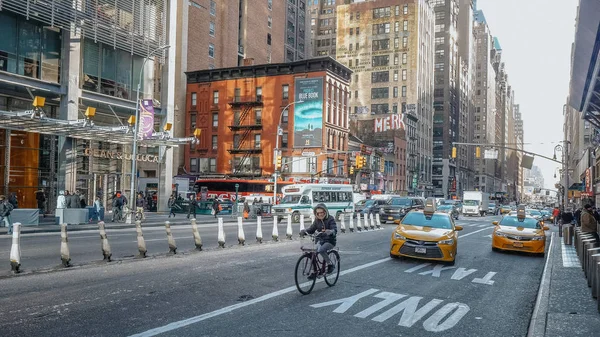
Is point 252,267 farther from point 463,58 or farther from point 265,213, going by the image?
point 463,58

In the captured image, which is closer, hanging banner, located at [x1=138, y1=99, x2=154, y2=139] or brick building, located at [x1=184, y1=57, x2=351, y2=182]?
hanging banner, located at [x1=138, y1=99, x2=154, y2=139]

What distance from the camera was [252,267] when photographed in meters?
12.9

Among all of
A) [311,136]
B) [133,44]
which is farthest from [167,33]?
[311,136]

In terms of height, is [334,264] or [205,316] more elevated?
[334,264]

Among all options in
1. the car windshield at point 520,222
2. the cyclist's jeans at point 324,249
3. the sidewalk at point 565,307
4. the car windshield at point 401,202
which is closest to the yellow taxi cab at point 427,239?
the sidewalk at point 565,307

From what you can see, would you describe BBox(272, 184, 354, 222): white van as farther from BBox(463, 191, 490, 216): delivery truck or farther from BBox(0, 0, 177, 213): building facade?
BBox(463, 191, 490, 216): delivery truck

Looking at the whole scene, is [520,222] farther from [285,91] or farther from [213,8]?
[213,8]

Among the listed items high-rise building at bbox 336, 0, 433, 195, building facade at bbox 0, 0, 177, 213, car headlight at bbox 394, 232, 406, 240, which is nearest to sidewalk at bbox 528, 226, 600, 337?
car headlight at bbox 394, 232, 406, 240

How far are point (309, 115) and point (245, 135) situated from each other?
9793 mm

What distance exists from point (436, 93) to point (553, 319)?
421 feet

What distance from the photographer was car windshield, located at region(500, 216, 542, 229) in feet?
62.3

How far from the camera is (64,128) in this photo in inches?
1126

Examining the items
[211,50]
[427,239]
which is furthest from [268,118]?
[427,239]

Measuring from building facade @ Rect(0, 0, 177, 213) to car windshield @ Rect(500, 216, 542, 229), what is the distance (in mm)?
21450
